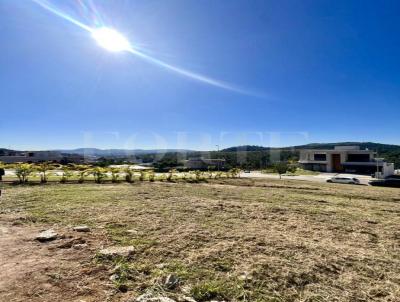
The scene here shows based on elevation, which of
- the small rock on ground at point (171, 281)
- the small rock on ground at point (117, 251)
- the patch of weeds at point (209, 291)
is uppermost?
the small rock on ground at point (117, 251)

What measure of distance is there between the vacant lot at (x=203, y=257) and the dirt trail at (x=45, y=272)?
1 centimetres

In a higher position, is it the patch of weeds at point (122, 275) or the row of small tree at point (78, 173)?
the row of small tree at point (78, 173)

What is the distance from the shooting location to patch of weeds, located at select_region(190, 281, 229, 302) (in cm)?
282

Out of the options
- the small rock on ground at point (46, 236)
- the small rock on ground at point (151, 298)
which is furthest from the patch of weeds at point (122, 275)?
the small rock on ground at point (46, 236)

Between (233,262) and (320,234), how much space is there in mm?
2390

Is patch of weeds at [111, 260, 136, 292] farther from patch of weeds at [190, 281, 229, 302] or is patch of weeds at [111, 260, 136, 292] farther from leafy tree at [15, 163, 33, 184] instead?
leafy tree at [15, 163, 33, 184]

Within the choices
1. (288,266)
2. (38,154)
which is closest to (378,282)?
(288,266)

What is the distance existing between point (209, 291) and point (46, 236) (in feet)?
10.3

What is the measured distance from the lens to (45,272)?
329cm

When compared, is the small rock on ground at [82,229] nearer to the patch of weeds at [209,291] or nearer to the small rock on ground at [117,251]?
the small rock on ground at [117,251]

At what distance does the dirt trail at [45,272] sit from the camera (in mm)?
2807

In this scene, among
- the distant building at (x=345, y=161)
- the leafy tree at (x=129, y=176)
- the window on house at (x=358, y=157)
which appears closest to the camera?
the leafy tree at (x=129, y=176)

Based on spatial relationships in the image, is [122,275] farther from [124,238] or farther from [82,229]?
[82,229]

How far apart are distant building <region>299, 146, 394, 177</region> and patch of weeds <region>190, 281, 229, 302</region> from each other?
159ft
